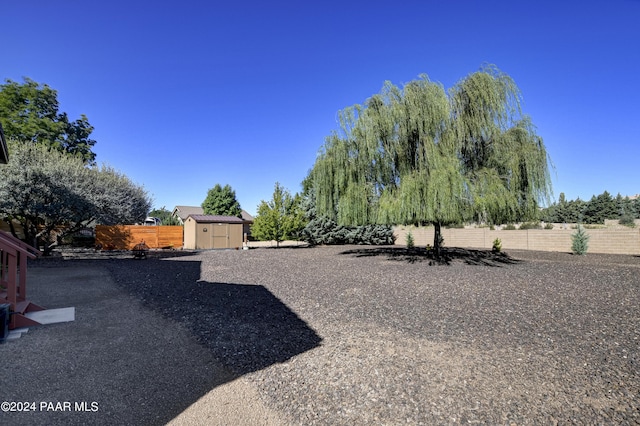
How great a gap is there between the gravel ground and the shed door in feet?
48.5

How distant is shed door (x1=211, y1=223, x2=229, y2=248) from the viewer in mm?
22984

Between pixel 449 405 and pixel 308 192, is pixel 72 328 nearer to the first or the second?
pixel 449 405

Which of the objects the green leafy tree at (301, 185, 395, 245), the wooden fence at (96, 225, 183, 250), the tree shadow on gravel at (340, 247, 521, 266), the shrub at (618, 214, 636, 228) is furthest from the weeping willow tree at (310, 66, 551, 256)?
the shrub at (618, 214, 636, 228)

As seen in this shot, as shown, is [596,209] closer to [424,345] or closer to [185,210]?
[424,345]

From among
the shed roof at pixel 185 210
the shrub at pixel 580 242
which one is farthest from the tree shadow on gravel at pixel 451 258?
the shed roof at pixel 185 210

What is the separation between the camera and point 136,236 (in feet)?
70.2

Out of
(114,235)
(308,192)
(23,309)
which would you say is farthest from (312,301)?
(114,235)

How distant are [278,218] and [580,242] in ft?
59.0

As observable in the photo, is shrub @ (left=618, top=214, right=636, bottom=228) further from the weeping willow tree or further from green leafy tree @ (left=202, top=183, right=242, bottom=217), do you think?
green leafy tree @ (left=202, top=183, right=242, bottom=217)

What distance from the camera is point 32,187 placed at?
521 inches

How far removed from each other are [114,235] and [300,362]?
858 inches

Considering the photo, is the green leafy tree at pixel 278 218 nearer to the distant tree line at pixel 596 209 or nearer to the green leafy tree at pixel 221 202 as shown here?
the green leafy tree at pixel 221 202

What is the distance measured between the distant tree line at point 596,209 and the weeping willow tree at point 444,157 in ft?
143

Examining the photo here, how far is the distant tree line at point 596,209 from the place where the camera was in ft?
155
